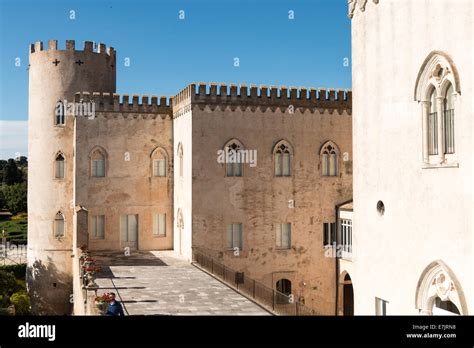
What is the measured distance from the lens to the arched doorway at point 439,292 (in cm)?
1173

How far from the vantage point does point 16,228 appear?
7019cm

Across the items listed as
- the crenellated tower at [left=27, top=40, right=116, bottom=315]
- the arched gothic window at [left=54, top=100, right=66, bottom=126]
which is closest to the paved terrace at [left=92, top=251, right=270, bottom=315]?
the crenellated tower at [left=27, top=40, right=116, bottom=315]

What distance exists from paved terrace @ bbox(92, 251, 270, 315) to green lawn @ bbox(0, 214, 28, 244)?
3820 cm

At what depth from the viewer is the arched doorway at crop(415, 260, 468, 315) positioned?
11.7 meters

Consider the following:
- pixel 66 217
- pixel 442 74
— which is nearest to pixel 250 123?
pixel 66 217

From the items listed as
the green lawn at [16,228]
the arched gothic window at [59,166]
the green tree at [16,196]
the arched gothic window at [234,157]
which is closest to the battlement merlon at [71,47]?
the arched gothic window at [59,166]

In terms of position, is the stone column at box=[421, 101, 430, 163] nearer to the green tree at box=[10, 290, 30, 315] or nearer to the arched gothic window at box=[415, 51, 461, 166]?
the arched gothic window at box=[415, 51, 461, 166]

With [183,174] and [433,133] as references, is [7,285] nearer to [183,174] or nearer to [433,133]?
[183,174]

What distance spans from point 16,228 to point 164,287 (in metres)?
52.9

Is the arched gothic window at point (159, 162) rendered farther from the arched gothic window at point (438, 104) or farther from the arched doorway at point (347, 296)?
the arched gothic window at point (438, 104)

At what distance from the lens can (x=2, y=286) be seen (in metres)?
35.9

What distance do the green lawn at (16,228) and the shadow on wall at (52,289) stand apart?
33.3 metres

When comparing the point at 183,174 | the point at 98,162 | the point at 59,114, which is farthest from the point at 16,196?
the point at 183,174
